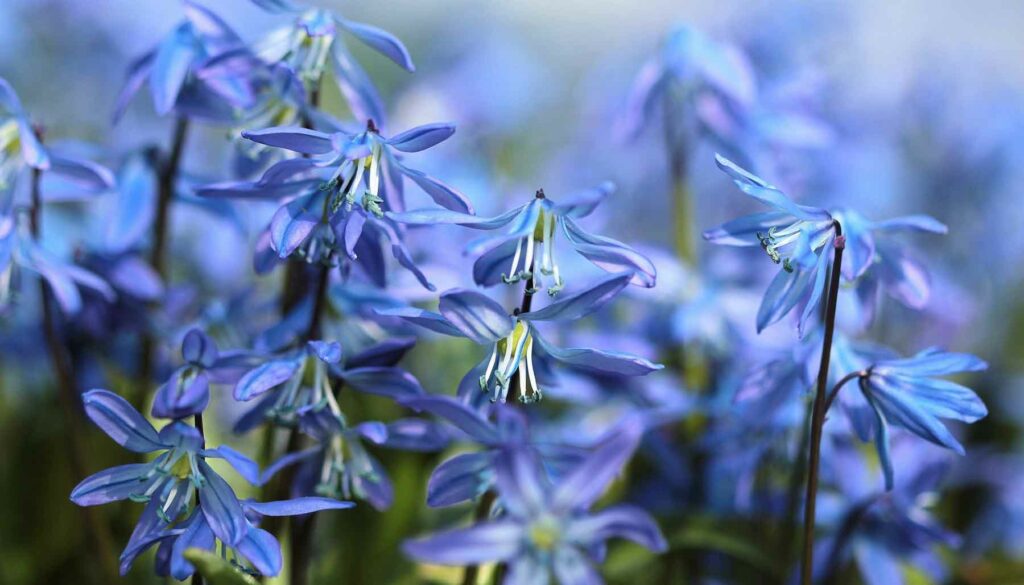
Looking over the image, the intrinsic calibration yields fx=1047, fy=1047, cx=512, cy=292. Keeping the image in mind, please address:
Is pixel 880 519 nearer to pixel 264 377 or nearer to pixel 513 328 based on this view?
pixel 513 328

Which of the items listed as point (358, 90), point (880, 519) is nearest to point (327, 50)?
point (358, 90)

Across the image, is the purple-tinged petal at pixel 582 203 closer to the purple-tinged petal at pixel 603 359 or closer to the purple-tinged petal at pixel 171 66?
the purple-tinged petal at pixel 603 359

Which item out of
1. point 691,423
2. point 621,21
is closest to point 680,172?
point 691,423

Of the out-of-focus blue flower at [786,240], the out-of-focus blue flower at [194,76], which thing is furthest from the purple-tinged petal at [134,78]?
the out-of-focus blue flower at [786,240]

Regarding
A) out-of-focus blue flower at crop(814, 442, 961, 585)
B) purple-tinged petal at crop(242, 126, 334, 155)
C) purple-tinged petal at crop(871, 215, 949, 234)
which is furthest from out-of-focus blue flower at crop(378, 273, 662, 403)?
out-of-focus blue flower at crop(814, 442, 961, 585)

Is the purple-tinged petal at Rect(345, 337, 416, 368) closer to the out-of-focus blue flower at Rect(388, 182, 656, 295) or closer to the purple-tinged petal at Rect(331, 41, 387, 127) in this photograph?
the out-of-focus blue flower at Rect(388, 182, 656, 295)
